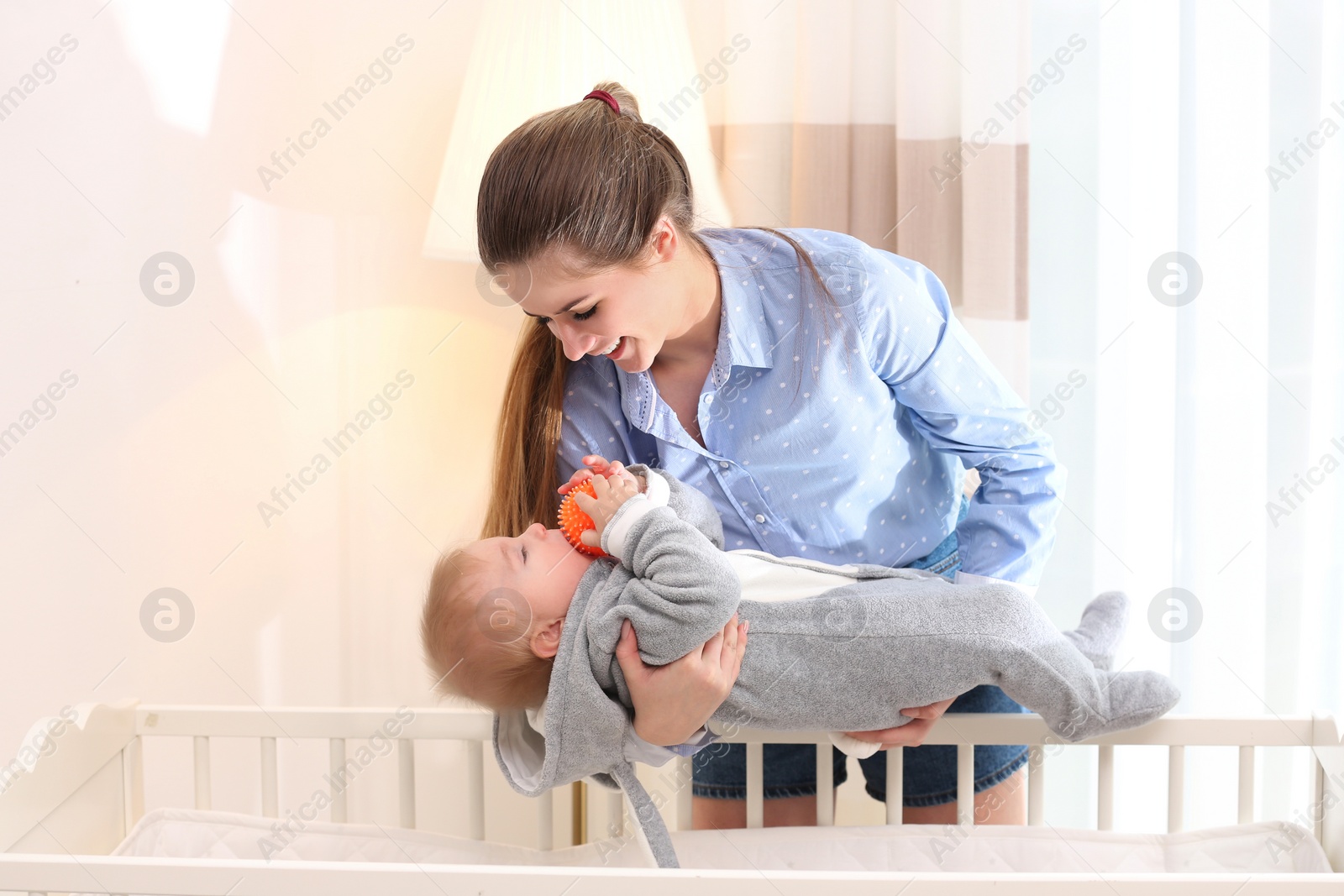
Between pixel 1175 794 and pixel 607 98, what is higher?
Answer: pixel 607 98

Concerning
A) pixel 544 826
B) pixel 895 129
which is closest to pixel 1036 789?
pixel 544 826

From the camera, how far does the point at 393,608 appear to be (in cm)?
171

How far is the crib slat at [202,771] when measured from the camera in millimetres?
1200

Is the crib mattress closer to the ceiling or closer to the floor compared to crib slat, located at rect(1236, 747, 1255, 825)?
closer to the floor

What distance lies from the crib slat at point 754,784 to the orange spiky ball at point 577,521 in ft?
1.11

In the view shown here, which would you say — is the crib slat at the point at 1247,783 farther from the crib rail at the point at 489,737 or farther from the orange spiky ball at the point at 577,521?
the orange spiky ball at the point at 577,521

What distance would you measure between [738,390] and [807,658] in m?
0.29

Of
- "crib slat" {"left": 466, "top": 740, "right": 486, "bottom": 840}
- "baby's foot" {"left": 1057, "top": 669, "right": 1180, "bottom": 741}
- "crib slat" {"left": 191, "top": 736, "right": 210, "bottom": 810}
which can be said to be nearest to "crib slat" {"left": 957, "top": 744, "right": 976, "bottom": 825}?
"baby's foot" {"left": 1057, "top": 669, "right": 1180, "bottom": 741}

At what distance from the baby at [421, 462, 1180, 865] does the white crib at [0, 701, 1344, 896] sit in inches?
4.7

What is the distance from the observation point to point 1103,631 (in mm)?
1127

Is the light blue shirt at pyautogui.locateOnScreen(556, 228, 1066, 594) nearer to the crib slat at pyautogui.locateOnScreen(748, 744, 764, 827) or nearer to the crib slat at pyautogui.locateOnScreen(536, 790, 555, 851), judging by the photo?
the crib slat at pyautogui.locateOnScreen(748, 744, 764, 827)

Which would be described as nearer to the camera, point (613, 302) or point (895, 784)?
point (613, 302)

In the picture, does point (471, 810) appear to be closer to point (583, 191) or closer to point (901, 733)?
point (901, 733)

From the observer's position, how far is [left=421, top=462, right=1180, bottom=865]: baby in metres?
0.96
